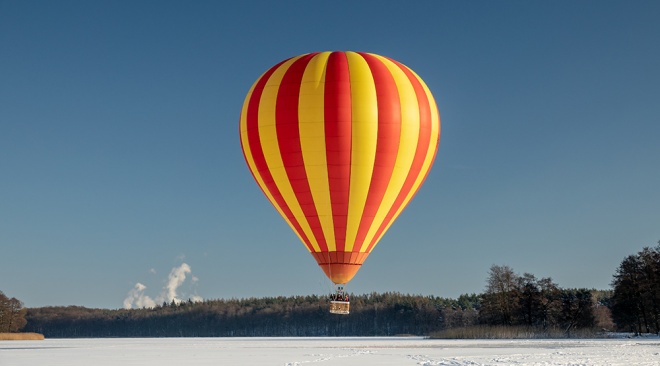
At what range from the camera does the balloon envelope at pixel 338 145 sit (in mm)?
37938

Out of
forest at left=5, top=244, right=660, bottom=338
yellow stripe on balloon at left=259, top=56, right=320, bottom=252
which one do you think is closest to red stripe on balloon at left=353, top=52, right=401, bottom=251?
yellow stripe on balloon at left=259, top=56, right=320, bottom=252

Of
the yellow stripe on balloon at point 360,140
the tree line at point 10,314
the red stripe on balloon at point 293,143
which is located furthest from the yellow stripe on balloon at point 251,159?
the tree line at point 10,314

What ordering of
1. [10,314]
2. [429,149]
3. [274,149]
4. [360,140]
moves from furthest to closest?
[10,314] → [429,149] → [274,149] → [360,140]

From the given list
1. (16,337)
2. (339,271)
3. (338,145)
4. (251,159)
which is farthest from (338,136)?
(16,337)

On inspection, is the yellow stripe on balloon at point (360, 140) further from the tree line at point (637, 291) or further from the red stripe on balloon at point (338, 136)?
the tree line at point (637, 291)

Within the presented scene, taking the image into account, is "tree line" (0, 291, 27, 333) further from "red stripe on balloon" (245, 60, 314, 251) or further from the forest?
"red stripe on balloon" (245, 60, 314, 251)

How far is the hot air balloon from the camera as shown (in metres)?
37.9

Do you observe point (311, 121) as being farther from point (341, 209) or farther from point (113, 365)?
point (113, 365)

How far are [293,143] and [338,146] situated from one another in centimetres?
213

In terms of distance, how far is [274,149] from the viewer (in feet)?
127

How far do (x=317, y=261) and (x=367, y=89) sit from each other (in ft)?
28.5

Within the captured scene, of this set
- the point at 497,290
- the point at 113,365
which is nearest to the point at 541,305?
the point at 497,290

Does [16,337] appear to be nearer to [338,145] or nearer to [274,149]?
[274,149]

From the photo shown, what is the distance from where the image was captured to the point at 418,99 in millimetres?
39656
